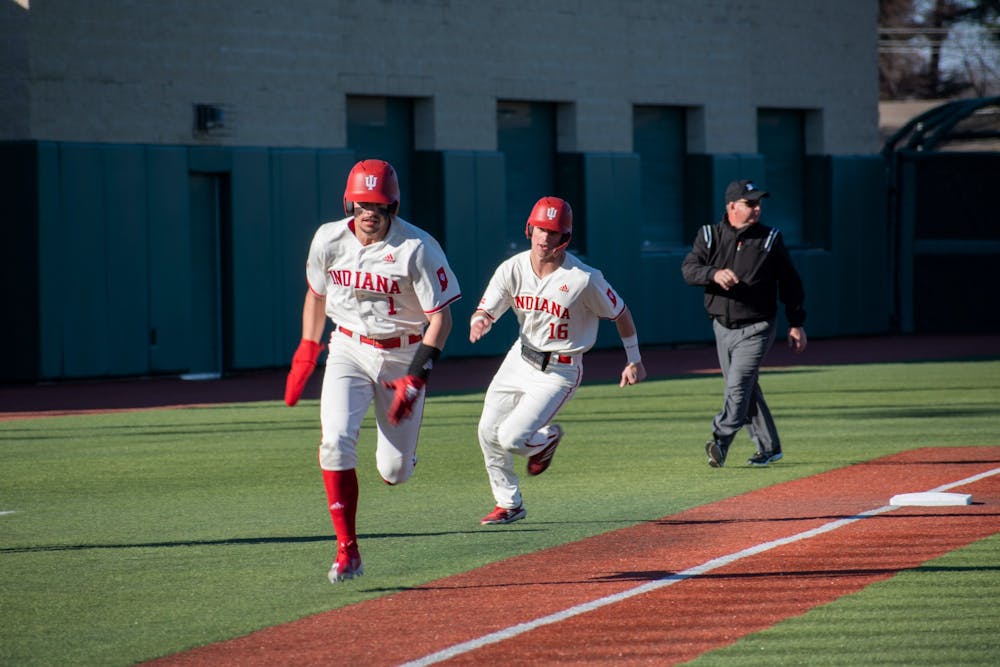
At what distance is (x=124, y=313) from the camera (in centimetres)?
2173

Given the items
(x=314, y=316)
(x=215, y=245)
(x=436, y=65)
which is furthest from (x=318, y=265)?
(x=436, y=65)

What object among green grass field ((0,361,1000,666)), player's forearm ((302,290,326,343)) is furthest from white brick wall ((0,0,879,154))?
player's forearm ((302,290,326,343))

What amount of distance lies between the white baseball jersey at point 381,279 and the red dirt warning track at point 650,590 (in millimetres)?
1424

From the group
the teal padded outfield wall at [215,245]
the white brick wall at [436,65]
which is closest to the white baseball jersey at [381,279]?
the teal padded outfield wall at [215,245]

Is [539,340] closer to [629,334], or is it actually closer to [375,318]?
[629,334]

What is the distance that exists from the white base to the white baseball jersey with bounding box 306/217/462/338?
12.1 ft

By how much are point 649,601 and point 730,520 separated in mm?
2555

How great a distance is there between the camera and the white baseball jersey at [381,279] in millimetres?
8070

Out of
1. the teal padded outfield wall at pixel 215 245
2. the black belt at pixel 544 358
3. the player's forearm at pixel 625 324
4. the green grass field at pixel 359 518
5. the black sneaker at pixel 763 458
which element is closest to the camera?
the green grass field at pixel 359 518

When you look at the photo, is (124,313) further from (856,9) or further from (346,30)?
(856,9)

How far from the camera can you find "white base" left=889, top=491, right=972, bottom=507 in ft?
32.8

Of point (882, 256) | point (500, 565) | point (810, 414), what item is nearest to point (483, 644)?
point (500, 565)

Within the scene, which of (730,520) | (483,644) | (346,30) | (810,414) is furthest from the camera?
(346,30)

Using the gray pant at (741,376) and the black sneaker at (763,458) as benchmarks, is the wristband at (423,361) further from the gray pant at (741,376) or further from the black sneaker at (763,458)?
the black sneaker at (763,458)
